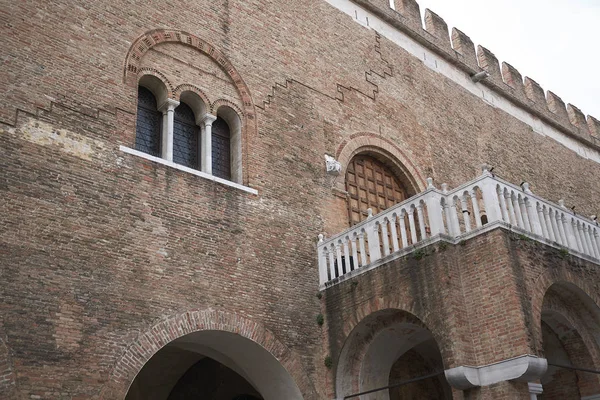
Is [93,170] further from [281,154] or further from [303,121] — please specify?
[303,121]

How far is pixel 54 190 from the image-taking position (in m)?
8.11

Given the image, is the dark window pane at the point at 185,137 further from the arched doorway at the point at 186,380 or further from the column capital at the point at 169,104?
the arched doorway at the point at 186,380

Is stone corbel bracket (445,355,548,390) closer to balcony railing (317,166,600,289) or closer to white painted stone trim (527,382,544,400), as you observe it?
white painted stone trim (527,382,544,400)

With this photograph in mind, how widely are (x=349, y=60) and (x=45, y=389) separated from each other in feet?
27.6

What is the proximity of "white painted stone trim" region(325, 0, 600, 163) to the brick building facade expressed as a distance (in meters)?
1.16

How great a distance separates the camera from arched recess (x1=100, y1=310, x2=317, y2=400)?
27.0ft

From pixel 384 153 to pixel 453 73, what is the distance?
4194 millimetres

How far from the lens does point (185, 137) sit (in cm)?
1027

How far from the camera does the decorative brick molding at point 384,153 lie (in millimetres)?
12047

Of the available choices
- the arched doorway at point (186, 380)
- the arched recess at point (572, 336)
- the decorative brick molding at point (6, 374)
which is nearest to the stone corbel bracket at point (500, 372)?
the arched recess at point (572, 336)

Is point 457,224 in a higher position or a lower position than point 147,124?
lower

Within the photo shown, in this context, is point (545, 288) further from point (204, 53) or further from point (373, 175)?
point (204, 53)

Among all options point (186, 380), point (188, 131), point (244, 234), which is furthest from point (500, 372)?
point (186, 380)

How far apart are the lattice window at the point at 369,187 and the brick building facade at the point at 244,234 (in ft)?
0.14
